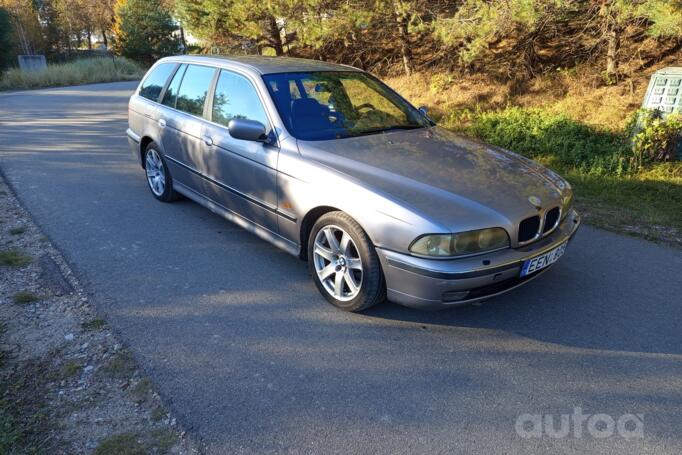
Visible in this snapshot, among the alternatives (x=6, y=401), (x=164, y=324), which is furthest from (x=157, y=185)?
(x=6, y=401)

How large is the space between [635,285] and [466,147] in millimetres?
1688

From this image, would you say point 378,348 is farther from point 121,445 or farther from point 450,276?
point 121,445

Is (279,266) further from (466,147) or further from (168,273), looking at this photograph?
(466,147)

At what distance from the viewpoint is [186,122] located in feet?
16.2

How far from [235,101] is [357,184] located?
1727 millimetres

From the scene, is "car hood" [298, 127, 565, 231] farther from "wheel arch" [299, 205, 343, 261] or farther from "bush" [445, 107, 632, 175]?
"bush" [445, 107, 632, 175]

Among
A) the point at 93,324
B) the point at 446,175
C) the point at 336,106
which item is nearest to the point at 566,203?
the point at 446,175

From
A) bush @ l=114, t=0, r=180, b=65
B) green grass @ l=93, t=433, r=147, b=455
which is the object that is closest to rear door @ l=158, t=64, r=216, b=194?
green grass @ l=93, t=433, r=147, b=455

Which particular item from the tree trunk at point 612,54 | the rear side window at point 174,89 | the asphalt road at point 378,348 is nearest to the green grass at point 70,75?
the rear side window at point 174,89

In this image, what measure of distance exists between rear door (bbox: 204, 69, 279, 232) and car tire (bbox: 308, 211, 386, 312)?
1.81 feet

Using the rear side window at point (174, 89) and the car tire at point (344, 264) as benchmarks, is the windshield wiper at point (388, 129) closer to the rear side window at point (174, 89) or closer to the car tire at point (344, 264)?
the car tire at point (344, 264)

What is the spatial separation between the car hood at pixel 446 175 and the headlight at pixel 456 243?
0.17 ft

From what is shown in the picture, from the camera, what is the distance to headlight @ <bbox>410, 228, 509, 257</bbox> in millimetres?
2957

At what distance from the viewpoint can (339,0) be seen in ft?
32.8
